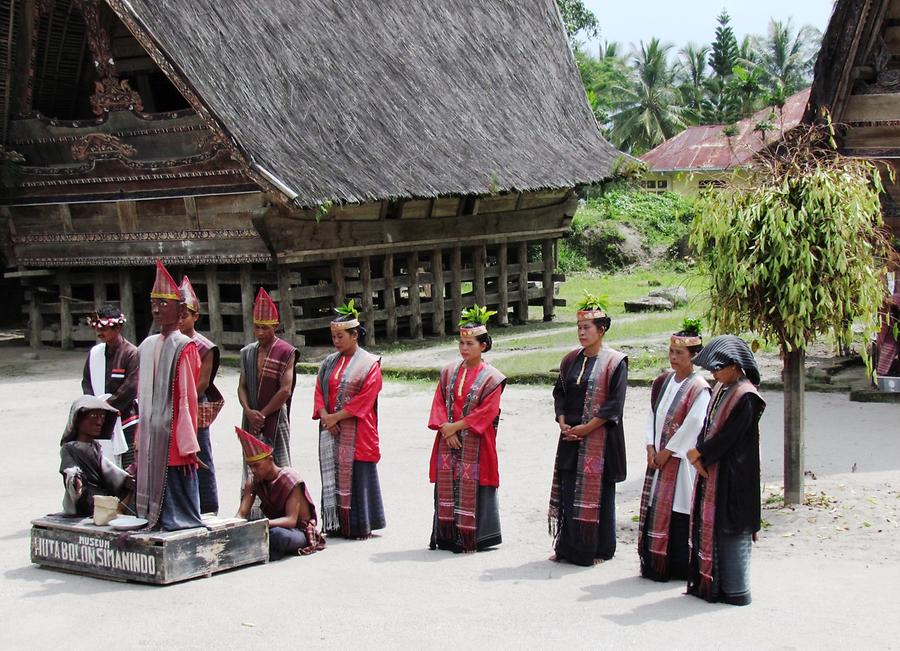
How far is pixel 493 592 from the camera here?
6957 mm

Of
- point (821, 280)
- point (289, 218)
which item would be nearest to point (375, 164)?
point (289, 218)

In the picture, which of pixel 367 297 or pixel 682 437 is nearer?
pixel 682 437

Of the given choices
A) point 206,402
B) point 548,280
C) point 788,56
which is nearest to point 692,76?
point 788,56

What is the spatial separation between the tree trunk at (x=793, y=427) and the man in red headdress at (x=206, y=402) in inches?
158

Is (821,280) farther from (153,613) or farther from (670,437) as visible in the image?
(153,613)

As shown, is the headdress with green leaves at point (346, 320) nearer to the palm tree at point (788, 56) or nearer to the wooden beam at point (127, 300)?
the wooden beam at point (127, 300)

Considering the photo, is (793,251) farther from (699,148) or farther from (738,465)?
(699,148)

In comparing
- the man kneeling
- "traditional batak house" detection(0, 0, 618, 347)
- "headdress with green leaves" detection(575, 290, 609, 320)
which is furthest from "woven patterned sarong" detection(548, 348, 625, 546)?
"traditional batak house" detection(0, 0, 618, 347)

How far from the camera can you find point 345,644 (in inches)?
241

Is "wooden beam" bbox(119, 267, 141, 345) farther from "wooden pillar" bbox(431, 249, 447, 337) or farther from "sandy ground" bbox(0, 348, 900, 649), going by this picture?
"sandy ground" bbox(0, 348, 900, 649)

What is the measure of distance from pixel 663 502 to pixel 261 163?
9.93 metres

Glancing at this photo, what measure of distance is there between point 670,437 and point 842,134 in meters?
6.72

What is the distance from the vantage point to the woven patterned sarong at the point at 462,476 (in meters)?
7.86

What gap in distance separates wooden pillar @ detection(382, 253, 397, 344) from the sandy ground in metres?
8.90
